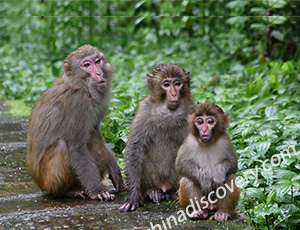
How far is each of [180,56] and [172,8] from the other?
1653mm

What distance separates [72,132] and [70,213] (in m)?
0.95

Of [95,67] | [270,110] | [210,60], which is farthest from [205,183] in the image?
[210,60]

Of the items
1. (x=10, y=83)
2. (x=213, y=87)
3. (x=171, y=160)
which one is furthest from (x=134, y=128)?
(x=10, y=83)

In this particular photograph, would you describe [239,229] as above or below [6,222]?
below

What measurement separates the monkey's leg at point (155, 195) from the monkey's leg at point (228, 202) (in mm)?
814

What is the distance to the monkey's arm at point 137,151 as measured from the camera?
5.22m

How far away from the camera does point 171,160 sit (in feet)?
17.7

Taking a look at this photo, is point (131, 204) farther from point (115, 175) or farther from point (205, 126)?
point (205, 126)

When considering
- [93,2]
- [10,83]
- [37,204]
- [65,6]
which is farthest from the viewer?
[93,2]

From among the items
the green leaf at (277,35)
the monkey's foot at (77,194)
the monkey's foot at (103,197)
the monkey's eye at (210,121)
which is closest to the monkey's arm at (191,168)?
the monkey's eye at (210,121)

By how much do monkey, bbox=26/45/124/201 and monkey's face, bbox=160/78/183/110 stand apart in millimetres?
751

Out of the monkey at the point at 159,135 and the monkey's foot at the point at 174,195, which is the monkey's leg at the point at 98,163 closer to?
the monkey at the point at 159,135

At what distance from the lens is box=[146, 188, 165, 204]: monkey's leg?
17.4 ft

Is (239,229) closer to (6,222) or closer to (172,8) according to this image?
(6,222)
